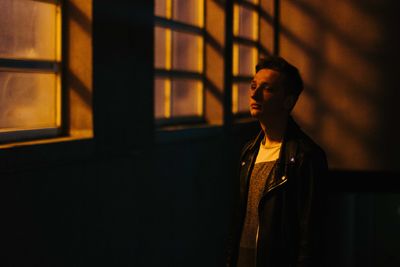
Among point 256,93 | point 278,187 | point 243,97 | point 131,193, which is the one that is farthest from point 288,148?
point 243,97

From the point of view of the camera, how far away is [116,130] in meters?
4.90

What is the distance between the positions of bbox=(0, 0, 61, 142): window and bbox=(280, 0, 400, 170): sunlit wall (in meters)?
4.30

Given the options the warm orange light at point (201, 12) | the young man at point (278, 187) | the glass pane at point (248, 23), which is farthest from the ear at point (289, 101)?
the glass pane at point (248, 23)

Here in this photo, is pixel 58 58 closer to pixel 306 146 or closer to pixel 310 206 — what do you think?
pixel 306 146

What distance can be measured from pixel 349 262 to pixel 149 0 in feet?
10.9

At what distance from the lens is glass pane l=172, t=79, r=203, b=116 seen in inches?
260

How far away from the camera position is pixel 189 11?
273 inches

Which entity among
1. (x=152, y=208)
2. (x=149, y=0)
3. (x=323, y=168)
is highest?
(x=149, y=0)

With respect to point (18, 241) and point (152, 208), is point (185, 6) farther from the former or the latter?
point (18, 241)

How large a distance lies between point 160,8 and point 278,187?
10.9ft

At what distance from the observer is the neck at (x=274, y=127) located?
340cm

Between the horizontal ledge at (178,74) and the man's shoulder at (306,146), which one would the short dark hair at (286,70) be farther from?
the horizontal ledge at (178,74)

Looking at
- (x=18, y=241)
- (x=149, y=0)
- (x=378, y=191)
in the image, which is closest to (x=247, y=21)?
(x=378, y=191)

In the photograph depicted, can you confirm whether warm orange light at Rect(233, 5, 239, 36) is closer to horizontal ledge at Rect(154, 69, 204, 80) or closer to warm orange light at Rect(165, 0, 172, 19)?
horizontal ledge at Rect(154, 69, 204, 80)
